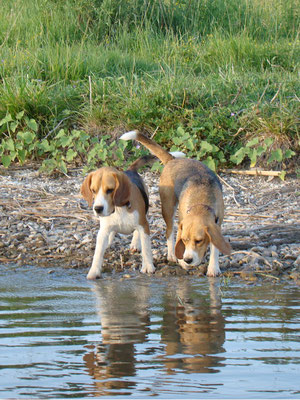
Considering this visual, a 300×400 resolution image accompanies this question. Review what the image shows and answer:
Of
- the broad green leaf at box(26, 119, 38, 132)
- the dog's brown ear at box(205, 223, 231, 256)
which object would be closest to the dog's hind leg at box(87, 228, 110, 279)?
the dog's brown ear at box(205, 223, 231, 256)

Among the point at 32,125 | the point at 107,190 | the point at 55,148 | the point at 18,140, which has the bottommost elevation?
the point at 55,148

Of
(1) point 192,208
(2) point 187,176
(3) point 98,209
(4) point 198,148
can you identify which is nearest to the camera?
(3) point 98,209

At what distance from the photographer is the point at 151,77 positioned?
9789mm

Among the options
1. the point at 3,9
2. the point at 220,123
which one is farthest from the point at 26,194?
the point at 3,9

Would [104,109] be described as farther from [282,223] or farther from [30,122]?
[282,223]

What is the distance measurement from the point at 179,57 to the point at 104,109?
2.27 metres

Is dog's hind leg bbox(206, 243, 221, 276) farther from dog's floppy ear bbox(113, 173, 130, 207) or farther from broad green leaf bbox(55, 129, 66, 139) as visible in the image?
broad green leaf bbox(55, 129, 66, 139)

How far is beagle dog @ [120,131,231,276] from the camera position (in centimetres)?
568

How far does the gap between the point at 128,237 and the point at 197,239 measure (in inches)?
70.9

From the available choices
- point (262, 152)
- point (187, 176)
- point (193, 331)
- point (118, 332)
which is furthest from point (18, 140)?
point (193, 331)

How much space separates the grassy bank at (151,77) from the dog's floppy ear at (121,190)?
8.60ft

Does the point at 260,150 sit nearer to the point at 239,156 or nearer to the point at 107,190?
the point at 239,156

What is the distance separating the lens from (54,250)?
700 cm

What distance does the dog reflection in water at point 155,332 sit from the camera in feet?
11.9
